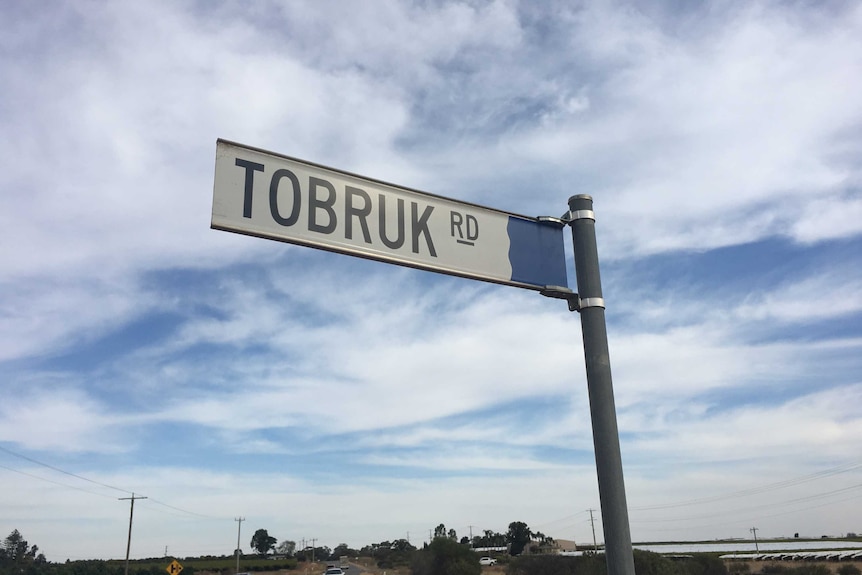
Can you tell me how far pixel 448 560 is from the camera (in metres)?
53.0

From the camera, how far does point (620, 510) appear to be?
324 cm

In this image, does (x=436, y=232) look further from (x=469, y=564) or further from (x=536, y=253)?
(x=469, y=564)

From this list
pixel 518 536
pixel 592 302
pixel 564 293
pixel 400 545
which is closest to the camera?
pixel 592 302

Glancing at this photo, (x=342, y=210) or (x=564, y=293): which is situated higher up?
(x=342, y=210)

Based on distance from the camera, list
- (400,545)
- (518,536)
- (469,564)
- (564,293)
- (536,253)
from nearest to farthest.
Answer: (564,293), (536,253), (469,564), (518,536), (400,545)

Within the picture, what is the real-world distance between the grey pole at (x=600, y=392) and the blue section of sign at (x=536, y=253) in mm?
114

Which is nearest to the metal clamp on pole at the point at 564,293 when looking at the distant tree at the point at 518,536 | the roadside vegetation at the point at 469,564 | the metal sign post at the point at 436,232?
the metal sign post at the point at 436,232

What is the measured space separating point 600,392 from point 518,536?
112 meters

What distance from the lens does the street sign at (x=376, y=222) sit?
3.13 m

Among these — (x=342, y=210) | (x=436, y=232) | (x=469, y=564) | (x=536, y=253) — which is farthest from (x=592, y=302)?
(x=469, y=564)

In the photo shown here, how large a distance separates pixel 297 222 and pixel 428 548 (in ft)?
194

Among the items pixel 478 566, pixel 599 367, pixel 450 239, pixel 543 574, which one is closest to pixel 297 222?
pixel 450 239

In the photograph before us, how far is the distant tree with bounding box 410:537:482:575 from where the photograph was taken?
51.6 m

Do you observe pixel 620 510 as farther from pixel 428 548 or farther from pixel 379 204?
pixel 428 548
